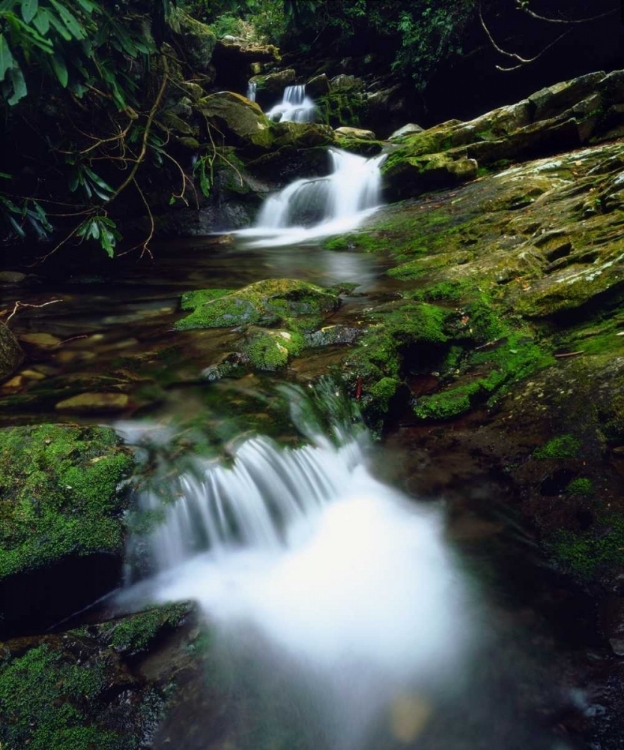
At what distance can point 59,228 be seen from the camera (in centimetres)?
1005

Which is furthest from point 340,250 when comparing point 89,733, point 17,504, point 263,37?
point 263,37

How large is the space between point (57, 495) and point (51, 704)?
103 cm

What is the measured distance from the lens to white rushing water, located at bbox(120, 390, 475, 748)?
7.99ft

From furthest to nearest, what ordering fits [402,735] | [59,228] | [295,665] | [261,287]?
A: [59,228] → [261,287] → [295,665] → [402,735]

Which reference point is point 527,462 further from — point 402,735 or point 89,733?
point 89,733

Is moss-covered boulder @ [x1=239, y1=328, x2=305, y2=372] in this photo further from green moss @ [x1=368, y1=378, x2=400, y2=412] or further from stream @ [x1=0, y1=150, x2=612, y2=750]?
green moss @ [x1=368, y1=378, x2=400, y2=412]

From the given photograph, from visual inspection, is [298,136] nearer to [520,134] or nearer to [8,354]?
[520,134]

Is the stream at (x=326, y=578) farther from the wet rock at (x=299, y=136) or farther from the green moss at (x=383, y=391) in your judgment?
the wet rock at (x=299, y=136)

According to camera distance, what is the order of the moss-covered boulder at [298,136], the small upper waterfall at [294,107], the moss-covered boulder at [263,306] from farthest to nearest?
1. the small upper waterfall at [294,107]
2. the moss-covered boulder at [298,136]
3. the moss-covered boulder at [263,306]

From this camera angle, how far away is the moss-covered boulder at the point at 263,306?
202 inches

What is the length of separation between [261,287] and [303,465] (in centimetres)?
270

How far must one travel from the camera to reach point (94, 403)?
366 cm

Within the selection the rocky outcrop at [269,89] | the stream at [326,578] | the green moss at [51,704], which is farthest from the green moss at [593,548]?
the rocky outcrop at [269,89]

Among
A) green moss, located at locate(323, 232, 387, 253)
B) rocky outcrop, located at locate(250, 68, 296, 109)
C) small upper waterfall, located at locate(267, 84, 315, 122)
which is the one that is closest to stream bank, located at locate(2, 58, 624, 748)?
green moss, located at locate(323, 232, 387, 253)
